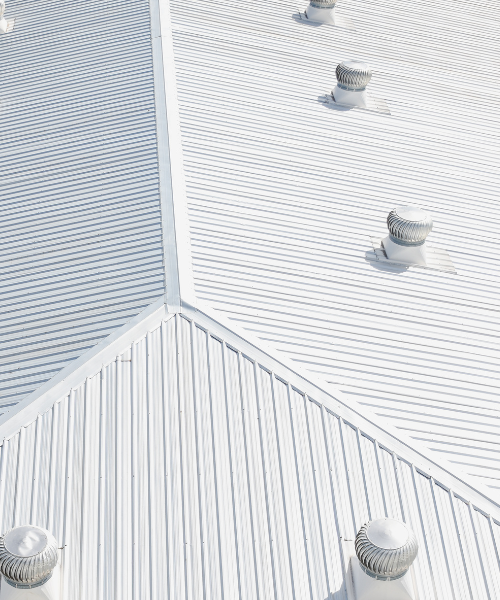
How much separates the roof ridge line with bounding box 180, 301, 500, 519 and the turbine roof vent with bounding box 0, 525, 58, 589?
398 cm

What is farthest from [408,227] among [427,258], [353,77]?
[353,77]

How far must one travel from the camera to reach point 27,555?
8.95 meters

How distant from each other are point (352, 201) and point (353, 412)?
577cm

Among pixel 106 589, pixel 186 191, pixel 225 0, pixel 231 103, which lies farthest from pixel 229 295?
pixel 225 0

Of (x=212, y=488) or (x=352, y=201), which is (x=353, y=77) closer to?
(x=352, y=201)

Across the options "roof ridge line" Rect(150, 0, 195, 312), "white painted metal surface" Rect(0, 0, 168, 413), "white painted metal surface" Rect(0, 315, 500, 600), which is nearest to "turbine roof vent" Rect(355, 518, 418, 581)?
"white painted metal surface" Rect(0, 315, 500, 600)

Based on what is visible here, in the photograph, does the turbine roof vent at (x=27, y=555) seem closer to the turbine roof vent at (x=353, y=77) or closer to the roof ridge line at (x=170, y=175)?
the roof ridge line at (x=170, y=175)

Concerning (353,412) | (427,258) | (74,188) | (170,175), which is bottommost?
(353,412)

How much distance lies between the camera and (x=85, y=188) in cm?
1530

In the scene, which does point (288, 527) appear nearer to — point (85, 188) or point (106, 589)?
point (106, 589)

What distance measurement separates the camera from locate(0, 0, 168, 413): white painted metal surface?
12.4m

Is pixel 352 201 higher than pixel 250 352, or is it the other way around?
pixel 352 201

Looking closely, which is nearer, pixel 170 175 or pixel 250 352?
pixel 250 352

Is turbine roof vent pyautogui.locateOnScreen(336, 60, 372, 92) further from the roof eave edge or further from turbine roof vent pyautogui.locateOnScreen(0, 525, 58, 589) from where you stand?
turbine roof vent pyautogui.locateOnScreen(0, 525, 58, 589)
